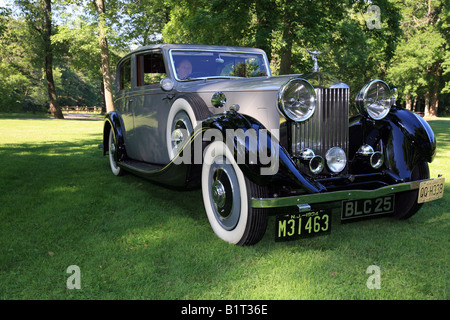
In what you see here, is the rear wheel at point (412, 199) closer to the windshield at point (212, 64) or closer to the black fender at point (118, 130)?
the windshield at point (212, 64)

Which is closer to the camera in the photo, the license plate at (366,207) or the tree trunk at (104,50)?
the license plate at (366,207)

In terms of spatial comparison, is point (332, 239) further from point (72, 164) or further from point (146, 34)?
point (146, 34)

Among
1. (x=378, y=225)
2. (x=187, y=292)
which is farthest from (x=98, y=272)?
(x=378, y=225)

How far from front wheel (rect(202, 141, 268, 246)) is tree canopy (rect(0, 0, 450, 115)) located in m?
7.36

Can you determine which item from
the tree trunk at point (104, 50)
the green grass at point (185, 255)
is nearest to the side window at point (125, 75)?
the green grass at point (185, 255)

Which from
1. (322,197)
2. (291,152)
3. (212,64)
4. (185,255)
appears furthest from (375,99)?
(185,255)

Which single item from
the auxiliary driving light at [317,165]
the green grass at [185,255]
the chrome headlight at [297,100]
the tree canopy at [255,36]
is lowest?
the green grass at [185,255]

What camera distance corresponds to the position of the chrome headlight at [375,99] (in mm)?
3487

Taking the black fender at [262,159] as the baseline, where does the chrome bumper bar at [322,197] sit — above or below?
below

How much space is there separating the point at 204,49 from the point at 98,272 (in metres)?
3.01

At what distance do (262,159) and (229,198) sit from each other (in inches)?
21.6

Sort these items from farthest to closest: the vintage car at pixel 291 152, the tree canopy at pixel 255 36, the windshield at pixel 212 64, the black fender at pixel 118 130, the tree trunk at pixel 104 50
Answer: the tree trunk at pixel 104 50 < the tree canopy at pixel 255 36 < the black fender at pixel 118 130 < the windshield at pixel 212 64 < the vintage car at pixel 291 152

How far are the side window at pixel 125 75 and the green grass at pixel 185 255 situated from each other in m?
1.82

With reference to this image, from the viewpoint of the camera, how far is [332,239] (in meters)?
3.19
